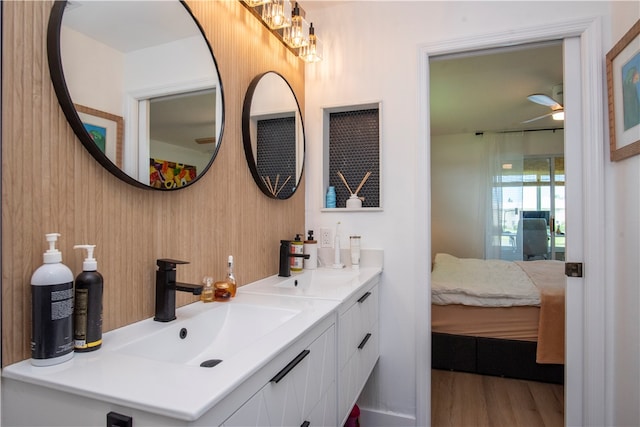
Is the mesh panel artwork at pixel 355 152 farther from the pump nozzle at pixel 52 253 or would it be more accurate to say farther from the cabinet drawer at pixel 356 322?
the pump nozzle at pixel 52 253

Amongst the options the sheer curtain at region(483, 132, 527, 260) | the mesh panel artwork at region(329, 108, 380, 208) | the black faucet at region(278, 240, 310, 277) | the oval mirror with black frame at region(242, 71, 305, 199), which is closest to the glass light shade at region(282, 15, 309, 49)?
the oval mirror with black frame at region(242, 71, 305, 199)

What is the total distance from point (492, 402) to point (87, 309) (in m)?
2.42

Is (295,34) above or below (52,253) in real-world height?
above

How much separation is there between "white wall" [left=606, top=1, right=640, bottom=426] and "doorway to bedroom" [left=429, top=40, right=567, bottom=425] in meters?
0.57

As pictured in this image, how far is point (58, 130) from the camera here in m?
0.79

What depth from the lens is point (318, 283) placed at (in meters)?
1.77

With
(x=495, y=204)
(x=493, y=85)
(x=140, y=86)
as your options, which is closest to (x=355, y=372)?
(x=140, y=86)

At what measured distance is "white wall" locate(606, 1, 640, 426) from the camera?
137 centimetres

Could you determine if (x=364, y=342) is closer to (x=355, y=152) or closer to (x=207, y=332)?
(x=207, y=332)

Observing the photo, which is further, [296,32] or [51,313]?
[296,32]

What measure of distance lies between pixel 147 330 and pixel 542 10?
2185mm

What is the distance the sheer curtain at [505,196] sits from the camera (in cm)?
493

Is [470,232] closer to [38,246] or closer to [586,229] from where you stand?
[586,229]

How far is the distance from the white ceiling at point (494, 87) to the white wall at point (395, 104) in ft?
0.62
